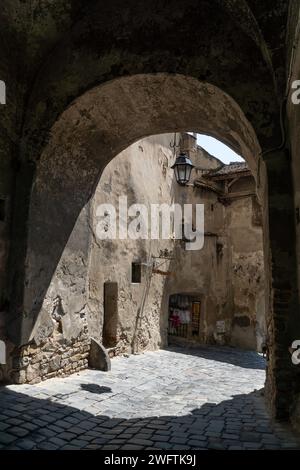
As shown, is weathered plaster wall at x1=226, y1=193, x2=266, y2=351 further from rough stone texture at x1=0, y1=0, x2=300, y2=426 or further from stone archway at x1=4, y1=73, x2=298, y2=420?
rough stone texture at x1=0, y1=0, x2=300, y2=426

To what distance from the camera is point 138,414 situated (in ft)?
14.8

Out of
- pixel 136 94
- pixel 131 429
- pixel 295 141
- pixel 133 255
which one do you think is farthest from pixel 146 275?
pixel 295 141

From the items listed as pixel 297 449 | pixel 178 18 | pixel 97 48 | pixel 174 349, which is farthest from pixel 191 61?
pixel 174 349

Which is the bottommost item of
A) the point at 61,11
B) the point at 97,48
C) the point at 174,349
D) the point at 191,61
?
the point at 174,349

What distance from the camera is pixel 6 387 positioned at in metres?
4.76

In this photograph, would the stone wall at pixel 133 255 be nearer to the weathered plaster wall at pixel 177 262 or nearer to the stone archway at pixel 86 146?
the weathered plaster wall at pixel 177 262

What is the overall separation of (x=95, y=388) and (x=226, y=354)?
6368mm

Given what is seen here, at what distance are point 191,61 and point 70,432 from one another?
166 inches

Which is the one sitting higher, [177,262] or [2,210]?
[2,210]

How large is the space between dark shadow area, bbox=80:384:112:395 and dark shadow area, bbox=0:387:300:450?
80 centimetres

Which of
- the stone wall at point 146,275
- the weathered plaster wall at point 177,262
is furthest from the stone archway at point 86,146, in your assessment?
the weathered plaster wall at point 177,262

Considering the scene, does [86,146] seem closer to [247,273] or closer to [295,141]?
[295,141]

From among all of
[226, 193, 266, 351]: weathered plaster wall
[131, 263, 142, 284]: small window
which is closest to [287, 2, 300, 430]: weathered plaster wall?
[131, 263, 142, 284]: small window
